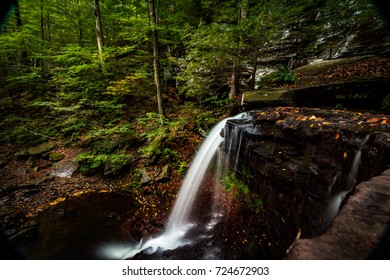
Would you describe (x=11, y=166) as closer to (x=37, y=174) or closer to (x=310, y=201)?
(x=37, y=174)

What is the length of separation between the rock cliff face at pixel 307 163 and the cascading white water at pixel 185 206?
152 cm

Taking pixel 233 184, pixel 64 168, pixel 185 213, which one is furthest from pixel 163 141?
pixel 64 168

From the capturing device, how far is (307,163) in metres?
3.29

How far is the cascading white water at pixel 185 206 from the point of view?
14.5 ft

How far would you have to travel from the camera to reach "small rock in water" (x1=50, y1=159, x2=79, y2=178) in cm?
725

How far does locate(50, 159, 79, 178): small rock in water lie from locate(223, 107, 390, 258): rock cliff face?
6987mm

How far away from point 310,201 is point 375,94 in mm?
4070

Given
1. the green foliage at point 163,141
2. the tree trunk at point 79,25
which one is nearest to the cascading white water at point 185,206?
the green foliage at point 163,141

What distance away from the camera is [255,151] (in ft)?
13.8

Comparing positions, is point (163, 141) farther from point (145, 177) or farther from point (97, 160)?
point (97, 160)

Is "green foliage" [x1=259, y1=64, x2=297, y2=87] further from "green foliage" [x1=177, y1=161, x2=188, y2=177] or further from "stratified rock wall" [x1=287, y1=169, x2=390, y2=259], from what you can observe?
"stratified rock wall" [x1=287, y1=169, x2=390, y2=259]

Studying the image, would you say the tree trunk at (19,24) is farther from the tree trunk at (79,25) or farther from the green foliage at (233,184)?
the green foliage at (233,184)

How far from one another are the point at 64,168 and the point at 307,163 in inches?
341

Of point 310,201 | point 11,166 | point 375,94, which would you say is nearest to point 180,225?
point 310,201
